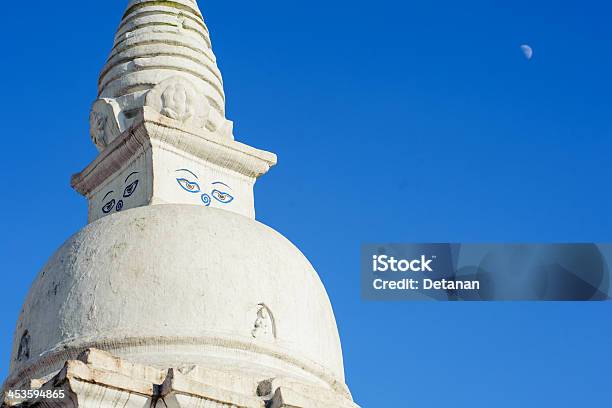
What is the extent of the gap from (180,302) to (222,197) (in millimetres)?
3076

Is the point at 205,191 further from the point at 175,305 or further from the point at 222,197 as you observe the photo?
the point at 175,305

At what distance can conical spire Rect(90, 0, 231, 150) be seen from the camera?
1491cm

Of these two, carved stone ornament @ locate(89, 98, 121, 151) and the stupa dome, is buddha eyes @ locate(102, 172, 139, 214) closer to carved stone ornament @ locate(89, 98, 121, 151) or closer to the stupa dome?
carved stone ornament @ locate(89, 98, 121, 151)

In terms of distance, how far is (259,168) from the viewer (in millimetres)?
14922

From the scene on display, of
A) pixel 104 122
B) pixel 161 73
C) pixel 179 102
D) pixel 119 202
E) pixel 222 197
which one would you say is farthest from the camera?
pixel 161 73

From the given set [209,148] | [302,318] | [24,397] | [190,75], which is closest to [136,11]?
[190,75]

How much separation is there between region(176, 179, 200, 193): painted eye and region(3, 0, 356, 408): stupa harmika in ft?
0.05

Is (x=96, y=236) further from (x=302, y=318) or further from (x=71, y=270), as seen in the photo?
(x=302, y=318)

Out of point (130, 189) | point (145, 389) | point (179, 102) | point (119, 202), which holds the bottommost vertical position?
point (145, 389)

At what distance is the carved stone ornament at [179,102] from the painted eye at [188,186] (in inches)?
35.1

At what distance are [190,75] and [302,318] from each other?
474cm

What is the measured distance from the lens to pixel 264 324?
11.9 meters

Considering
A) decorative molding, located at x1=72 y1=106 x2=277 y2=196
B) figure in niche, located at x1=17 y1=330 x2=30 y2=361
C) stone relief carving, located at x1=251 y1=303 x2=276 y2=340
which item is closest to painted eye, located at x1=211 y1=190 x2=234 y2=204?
decorative molding, located at x1=72 y1=106 x2=277 y2=196

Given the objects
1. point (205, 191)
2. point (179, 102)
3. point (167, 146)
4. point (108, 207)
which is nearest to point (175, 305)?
point (205, 191)
